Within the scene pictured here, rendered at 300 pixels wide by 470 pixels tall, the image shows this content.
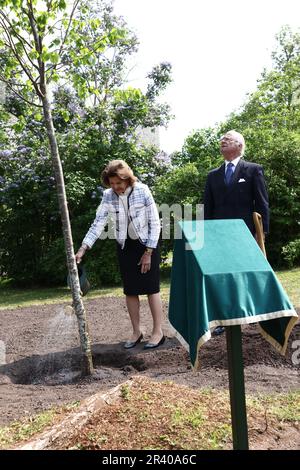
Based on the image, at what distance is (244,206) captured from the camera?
5.62 metres

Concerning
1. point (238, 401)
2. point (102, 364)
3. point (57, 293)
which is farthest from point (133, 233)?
point (57, 293)

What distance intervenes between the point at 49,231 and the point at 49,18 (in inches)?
297

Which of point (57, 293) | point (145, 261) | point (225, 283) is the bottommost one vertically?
point (57, 293)

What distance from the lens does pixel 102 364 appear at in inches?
220

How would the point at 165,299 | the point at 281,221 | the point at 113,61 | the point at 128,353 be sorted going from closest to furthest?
1. the point at 128,353
2. the point at 165,299
3. the point at 281,221
4. the point at 113,61

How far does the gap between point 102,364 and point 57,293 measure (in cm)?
506

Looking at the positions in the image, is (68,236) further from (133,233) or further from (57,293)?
(57,293)

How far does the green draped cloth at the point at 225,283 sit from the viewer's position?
8.95 ft

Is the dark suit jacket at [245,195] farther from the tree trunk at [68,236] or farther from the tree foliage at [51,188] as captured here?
the tree foliage at [51,188]

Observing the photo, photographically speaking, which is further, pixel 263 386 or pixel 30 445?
pixel 263 386

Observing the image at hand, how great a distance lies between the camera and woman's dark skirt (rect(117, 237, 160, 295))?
561 cm

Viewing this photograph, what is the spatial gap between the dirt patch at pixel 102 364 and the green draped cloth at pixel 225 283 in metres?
1.44
